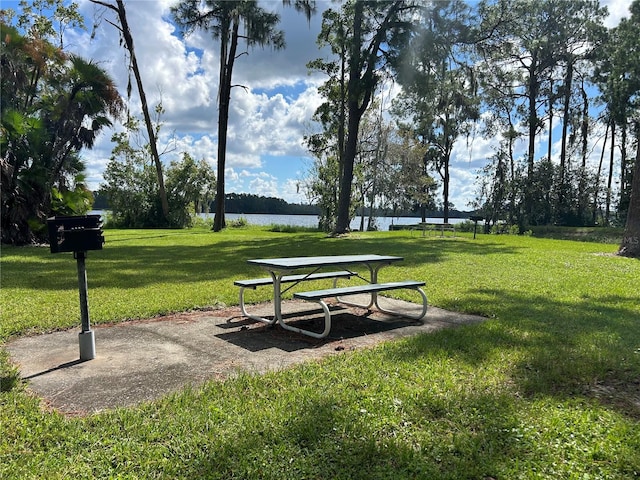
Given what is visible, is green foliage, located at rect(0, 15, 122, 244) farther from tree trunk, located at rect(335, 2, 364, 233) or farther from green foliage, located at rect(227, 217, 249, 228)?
green foliage, located at rect(227, 217, 249, 228)

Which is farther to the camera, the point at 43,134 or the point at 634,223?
the point at 43,134

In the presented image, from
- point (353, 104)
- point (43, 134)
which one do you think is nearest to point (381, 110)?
point (353, 104)

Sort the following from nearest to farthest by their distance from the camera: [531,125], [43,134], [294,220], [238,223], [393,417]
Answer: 1. [393,417]
2. [43,134]
3. [238,223]
4. [294,220]
5. [531,125]

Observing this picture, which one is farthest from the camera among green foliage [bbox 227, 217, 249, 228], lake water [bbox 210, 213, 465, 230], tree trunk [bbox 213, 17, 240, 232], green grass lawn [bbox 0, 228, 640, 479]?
lake water [bbox 210, 213, 465, 230]

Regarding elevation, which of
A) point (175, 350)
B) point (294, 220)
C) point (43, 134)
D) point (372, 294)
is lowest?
point (175, 350)

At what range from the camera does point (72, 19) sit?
24062 millimetres

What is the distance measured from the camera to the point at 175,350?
4098 mm

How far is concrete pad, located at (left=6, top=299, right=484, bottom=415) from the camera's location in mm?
3193

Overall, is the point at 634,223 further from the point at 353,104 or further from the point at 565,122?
the point at 565,122

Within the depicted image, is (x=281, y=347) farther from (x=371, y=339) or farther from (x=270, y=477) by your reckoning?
(x=270, y=477)

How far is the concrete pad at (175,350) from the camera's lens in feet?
10.5

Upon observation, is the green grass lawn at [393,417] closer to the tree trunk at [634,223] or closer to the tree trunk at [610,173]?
the tree trunk at [634,223]

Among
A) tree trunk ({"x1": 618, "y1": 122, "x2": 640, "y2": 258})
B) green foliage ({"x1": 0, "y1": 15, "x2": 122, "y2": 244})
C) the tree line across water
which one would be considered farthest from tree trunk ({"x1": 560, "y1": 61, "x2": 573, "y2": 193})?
green foliage ({"x1": 0, "y1": 15, "x2": 122, "y2": 244})

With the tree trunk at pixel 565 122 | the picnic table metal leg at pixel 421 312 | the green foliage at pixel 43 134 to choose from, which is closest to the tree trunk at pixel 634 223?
the picnic table metal leg at pixel 421 312
